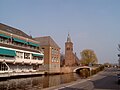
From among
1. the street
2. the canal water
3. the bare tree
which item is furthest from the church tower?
the street

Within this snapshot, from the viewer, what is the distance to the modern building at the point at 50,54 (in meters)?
85.7

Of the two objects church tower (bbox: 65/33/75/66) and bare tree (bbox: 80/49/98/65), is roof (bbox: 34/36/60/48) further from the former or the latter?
bare tree (bbox: 80/49/98/65)

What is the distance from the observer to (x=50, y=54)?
3442 inches

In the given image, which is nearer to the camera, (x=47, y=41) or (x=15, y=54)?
(x=15, y=54)

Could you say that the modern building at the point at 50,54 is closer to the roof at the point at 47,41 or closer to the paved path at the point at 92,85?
the roof at the point at 47,41

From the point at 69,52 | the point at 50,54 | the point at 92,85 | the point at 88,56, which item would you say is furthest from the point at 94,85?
the point at 69,52

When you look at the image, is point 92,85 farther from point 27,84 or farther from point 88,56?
point 88,56

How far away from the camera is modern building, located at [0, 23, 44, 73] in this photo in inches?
2122

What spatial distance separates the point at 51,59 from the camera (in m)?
87.8

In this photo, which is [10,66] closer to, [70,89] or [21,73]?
[21,73]

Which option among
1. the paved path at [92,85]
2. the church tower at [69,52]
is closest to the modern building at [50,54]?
the church tower at [69,52]

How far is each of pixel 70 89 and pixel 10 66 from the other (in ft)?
121

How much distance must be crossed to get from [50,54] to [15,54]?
31344 mm

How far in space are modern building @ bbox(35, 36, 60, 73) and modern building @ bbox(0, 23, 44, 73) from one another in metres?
10.8
